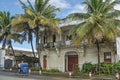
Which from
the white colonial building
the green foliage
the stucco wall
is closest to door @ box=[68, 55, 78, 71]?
the white colonial building

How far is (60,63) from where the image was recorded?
41.5 metres

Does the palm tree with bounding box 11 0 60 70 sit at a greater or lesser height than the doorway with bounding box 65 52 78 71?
greater

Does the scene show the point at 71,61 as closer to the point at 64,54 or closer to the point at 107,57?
the point at 64,54

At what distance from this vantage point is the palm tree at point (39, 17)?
37312 millimetres

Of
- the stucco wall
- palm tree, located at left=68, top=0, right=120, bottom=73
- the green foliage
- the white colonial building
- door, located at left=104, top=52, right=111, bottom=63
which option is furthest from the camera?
the stucco wall

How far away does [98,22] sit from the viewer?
3105 cm

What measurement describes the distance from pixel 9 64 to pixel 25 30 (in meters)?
13.0

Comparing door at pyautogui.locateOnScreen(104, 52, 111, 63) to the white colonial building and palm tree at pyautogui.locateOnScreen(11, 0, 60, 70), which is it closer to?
the white colonial building

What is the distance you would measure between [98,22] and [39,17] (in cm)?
966

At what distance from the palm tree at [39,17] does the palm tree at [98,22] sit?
618 centimetres

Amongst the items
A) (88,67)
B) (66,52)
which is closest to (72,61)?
(66,52)

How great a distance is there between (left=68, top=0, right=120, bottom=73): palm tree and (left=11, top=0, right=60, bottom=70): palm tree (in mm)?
6182

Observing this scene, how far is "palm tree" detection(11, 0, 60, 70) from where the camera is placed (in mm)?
37312

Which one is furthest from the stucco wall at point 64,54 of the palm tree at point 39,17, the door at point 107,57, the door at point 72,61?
the palm tree at point 39,17
